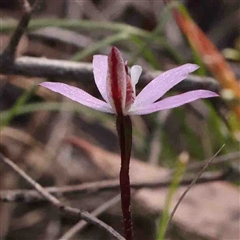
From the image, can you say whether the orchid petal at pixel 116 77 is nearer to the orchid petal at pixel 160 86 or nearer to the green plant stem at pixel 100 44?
the orchid petal at pixel 160 86

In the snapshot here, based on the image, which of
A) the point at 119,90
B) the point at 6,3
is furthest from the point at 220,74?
the point at 6,3

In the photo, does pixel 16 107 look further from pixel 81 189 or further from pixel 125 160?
pixel 125 160

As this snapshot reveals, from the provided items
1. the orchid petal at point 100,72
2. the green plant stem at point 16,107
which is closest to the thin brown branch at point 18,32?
the green plant stem at point 16,107

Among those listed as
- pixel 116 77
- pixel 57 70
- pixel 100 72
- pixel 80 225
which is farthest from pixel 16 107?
pixel 116 77

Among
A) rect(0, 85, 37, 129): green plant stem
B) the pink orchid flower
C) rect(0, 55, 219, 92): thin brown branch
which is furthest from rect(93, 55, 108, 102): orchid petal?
rect(0, 85, 37, 129): green plant stem

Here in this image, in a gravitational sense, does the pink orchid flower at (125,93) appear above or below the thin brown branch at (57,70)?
below

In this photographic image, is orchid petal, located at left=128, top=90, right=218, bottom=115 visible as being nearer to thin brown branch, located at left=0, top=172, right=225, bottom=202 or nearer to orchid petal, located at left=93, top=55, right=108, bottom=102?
orchid petal, located at left=93, top=55, right=108, bottom=102

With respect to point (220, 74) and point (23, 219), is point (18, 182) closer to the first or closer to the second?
point (23, 219)
